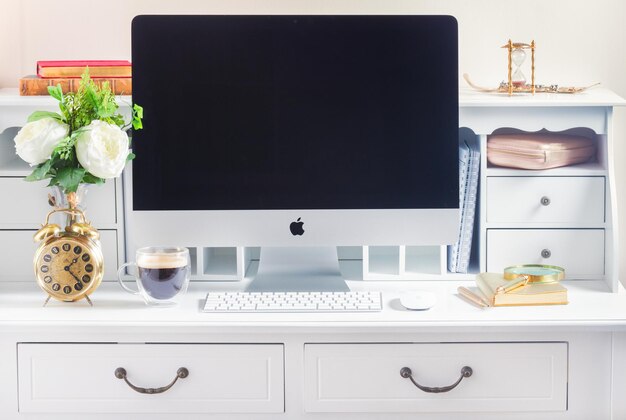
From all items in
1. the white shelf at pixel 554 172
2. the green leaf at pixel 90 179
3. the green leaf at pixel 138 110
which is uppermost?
the green leaf at pixel 138 110

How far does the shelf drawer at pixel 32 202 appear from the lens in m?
2.09

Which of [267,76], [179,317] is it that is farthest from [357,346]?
[267,76]

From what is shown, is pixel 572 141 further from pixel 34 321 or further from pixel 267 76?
pixel 34 321

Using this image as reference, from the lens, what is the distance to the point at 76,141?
1895 mm

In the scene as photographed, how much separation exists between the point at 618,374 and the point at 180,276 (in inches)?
34.0

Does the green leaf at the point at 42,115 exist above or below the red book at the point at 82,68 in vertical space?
below

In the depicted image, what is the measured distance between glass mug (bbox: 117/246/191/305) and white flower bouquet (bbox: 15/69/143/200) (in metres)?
0.18

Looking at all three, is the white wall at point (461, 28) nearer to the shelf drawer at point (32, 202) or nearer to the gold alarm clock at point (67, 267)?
the shelf drawer at point (32, 202)

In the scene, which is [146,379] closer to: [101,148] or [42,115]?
[101,148]

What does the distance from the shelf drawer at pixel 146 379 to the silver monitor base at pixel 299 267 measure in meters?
0.27

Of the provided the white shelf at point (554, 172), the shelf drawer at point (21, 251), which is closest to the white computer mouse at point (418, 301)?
the white shelf at point (554, 172)

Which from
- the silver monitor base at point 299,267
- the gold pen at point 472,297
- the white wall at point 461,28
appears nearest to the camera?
the gold pen at point 472,297

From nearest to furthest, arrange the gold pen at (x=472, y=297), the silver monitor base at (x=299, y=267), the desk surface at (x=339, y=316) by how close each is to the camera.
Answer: the desk surface at (x=339, y=316) → the gold pen at (x=472, y=297) → the silver monitor base at (x=299, y=267)

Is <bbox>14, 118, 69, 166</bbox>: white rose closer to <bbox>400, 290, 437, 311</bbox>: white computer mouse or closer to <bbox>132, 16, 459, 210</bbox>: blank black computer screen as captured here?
<bbox>132, 16, 459, 210</bbox>: blank black computer screen
